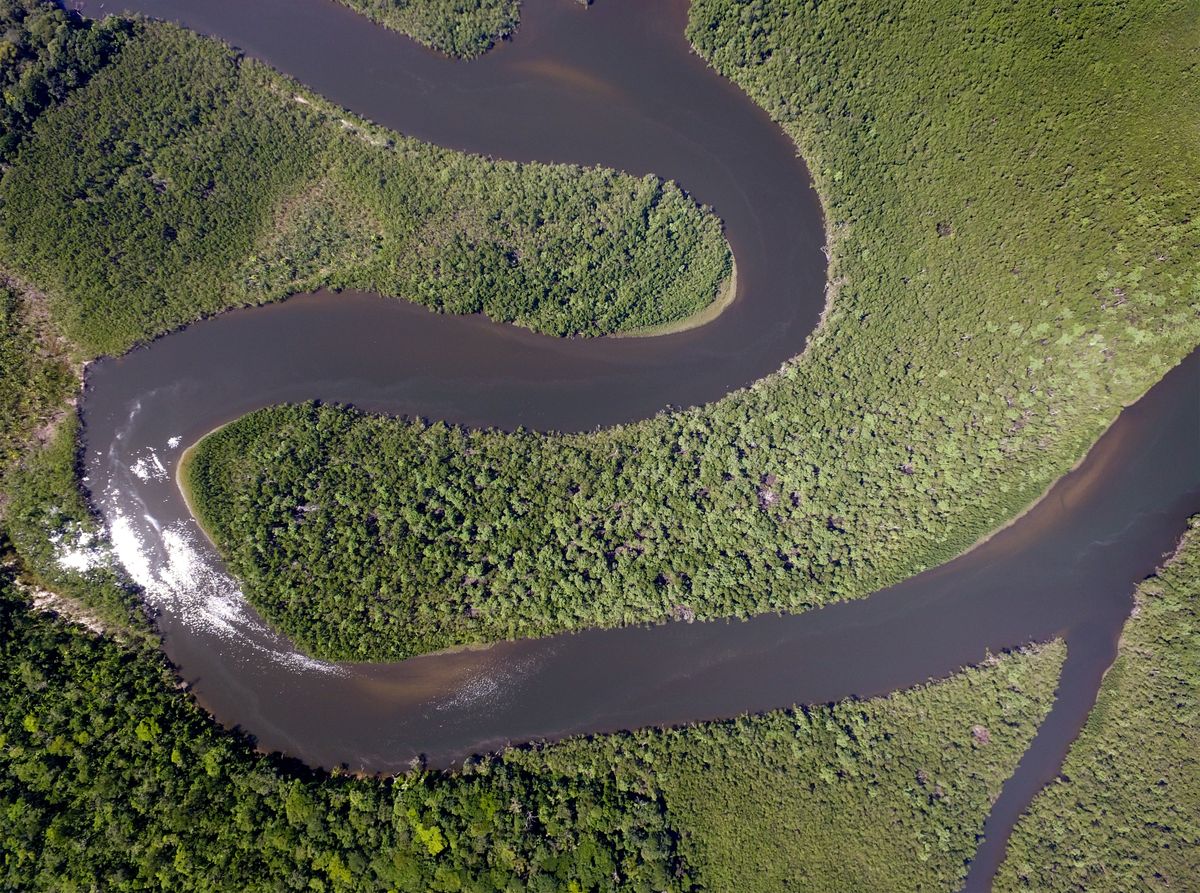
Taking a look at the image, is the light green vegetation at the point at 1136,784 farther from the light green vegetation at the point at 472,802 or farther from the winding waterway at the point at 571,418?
the light green vegetation at the point at 472,802

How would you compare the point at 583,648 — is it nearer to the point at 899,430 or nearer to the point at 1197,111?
the point at 899,430

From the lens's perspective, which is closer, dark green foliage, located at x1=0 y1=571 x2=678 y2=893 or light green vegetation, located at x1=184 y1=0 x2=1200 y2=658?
dark green foliage, located at x1=0 y1=571 x2=678 y2=893

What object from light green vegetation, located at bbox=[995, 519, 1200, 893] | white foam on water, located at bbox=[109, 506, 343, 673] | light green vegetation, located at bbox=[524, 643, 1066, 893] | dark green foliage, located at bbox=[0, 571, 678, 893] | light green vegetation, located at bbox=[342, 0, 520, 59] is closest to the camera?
dark green foliage, located at bbox=[0, 571, 678, 893]

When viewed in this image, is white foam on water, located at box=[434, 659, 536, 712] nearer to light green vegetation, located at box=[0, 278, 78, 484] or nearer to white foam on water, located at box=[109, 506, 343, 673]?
white foam on water, located at box=[109, 506, 343, 673]

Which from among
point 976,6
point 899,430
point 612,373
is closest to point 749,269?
point 612,373

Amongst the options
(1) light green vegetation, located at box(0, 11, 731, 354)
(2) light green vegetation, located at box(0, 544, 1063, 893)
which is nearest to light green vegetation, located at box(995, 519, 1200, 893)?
(2) light green vegetation, located at box(0, 544, 1063, 893)

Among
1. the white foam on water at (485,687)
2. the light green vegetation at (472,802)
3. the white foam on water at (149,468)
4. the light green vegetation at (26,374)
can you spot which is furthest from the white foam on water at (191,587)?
the light green vegetation at (26,374)
